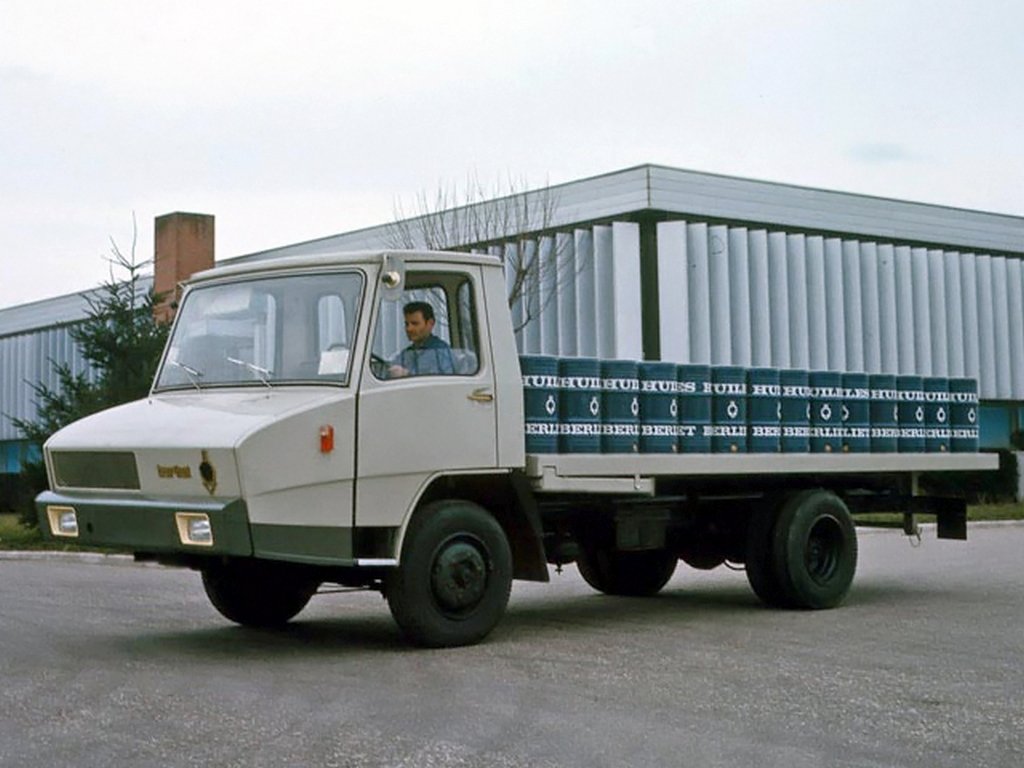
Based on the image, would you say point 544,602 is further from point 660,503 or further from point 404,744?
point 404,744

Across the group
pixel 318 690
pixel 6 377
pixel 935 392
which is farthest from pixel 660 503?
pixel 6 377

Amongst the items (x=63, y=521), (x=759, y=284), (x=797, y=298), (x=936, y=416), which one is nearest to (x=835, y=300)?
(x=797, y=298)

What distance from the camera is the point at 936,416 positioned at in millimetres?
14633

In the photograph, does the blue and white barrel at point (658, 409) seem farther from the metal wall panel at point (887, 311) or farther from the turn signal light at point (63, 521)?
A: the metal wall panel at point (887, 311)

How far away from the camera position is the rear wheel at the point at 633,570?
47.1 ft

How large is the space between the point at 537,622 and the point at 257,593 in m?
2.07

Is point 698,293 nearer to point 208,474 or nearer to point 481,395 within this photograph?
point 481,395

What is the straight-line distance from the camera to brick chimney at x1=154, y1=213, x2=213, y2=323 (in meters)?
39.4

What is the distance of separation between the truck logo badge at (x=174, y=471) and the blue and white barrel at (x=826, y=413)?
219 inches

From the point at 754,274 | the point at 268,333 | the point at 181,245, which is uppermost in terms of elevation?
the point at 181,245

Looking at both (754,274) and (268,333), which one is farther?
(754,274)

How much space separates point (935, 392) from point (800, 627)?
3572mm

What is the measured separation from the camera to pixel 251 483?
9688mm

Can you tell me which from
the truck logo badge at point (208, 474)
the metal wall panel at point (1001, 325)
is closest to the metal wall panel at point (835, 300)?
the metal wall panel at point (1001, 325)
